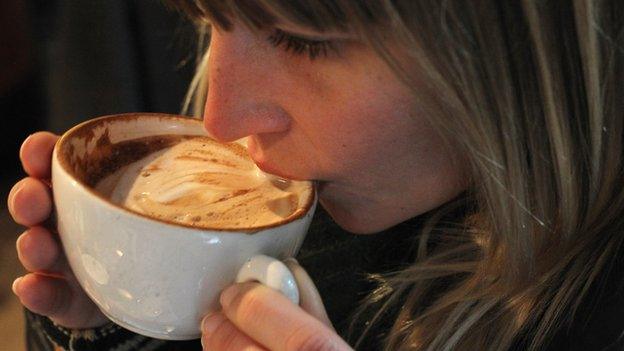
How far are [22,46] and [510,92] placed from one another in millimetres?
1778

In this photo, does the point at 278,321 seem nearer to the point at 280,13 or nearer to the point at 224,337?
the point at 224,337

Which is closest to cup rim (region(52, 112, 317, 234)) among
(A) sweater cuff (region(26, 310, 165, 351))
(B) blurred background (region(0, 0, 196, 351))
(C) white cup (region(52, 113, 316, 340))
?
(C) white cup (region(52, 113, 316, 340))

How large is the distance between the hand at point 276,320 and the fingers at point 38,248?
0.88 feet

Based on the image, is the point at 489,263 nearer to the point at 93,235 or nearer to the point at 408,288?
the point at 408,288

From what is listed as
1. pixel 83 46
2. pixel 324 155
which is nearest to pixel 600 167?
pixel 324 155

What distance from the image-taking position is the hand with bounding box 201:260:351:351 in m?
0.56

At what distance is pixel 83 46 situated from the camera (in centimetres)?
113

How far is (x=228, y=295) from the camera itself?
0.58 m

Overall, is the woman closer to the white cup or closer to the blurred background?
the white cup

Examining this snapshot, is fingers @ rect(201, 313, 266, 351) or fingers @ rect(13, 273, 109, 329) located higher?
fingers @ rect(201, 313, 266, 351)

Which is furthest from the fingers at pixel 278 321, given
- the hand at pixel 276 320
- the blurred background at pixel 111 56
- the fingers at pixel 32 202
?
the blurred background at pixel 111 56

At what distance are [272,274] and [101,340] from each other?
33cm

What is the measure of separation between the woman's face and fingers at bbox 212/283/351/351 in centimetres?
14

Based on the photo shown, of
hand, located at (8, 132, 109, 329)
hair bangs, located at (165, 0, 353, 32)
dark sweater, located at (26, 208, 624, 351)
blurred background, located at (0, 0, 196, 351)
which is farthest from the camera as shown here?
blurred background, located at (0, 0, 196, 351)
